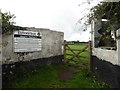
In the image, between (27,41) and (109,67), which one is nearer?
(109,67)

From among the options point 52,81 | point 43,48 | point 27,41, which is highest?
point 27,41

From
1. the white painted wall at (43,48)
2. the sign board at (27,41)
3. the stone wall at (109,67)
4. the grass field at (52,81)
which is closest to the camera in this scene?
the stone wall at (109,67)

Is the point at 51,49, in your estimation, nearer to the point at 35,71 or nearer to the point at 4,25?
the point at 35,71

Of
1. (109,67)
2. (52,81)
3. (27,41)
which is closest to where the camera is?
(109,67)

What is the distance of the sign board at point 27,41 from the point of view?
487 inches

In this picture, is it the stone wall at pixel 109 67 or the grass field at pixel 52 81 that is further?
the grass field at pixel 52 81

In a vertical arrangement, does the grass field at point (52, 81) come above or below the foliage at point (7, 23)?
below

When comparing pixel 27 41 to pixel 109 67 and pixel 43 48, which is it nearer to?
pixel 43 48

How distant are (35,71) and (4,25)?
11.8 feet

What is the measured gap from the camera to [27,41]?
13242mm

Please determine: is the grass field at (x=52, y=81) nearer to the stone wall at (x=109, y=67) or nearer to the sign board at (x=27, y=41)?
the stone wall at (x=109, y=67)

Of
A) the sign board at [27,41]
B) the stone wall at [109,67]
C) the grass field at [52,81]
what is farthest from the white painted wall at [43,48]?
the stone wall at [109,67]

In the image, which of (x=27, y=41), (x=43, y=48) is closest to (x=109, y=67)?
(x=27, y=41)

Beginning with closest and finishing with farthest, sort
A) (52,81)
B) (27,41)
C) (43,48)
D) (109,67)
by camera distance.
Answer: (109,67) < (52,81) < (27,41) < (43,48)
